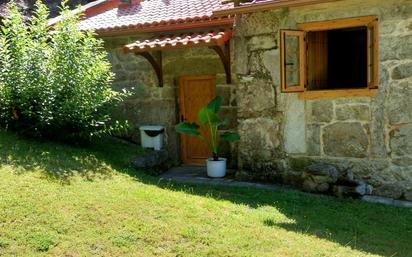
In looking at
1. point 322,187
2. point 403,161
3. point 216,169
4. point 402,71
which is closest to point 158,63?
point 216,169

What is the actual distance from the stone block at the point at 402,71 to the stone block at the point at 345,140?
0.90 m

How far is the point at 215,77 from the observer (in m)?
8.73

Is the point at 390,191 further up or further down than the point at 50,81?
further down

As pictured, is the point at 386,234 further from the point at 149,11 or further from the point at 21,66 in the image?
the point at 149,11

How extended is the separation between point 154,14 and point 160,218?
5.85 metres

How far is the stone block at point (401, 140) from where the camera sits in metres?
6.30

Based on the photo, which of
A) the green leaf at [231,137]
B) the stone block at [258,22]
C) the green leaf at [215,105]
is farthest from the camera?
the green leaf at [215,105]

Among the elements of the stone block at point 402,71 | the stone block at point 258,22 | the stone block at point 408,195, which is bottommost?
the stone block at point 408,195

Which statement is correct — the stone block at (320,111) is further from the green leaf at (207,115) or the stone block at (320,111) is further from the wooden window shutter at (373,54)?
the green leaf at (207,115)

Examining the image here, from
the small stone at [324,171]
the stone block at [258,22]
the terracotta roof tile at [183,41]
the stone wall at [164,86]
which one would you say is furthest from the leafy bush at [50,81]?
the small stone at [324,171]

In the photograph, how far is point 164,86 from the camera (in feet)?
29.9

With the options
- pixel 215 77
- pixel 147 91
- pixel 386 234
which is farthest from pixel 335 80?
pixel 386 234

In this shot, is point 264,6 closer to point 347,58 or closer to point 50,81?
point 50,81

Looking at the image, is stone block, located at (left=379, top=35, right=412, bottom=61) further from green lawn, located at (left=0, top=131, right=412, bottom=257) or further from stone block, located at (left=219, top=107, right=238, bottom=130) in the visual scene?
stone block, located at (left=219, top=107, right=238, bottom=130)
